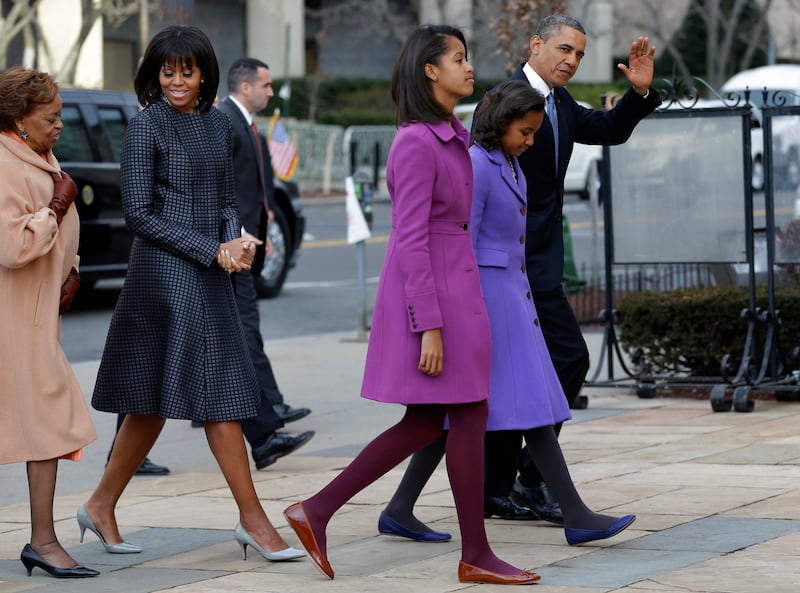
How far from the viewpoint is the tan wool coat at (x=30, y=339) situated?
5289 millimetres

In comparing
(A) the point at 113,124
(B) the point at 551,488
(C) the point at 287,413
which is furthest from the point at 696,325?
(A) the point at 113,124

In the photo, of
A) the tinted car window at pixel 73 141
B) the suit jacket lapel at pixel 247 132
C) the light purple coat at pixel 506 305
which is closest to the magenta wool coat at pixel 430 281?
the light purple coat at pixel 506 305

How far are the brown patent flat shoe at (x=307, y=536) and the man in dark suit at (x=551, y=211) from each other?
104cm

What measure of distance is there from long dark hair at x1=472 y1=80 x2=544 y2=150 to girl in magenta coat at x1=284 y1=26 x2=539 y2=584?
0.31m

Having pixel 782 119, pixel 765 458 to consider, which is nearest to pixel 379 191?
pixel 782 119

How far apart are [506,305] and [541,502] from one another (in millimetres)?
908

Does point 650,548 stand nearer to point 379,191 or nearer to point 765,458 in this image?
point 765,458

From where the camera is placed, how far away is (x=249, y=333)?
8188 mm

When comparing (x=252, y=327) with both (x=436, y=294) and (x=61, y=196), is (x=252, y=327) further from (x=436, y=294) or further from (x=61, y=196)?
(x=436, y=294)

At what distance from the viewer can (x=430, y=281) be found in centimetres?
496

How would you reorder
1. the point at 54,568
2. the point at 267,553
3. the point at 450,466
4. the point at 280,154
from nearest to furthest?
the point at 450,466 < the point at 54,568 < the point at 267,553 < the point at 280,154

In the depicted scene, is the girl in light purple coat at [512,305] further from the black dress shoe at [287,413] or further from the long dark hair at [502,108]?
the black dress shoe at [287,413]

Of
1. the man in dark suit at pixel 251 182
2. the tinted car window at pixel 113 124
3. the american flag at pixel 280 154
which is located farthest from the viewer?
the american flag at pixel 280 154

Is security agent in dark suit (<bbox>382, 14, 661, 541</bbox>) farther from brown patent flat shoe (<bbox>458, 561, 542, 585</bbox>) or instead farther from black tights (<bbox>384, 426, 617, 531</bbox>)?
brown patent flat shoe (<bbox>458, 561, 542, 585</bbox>)
